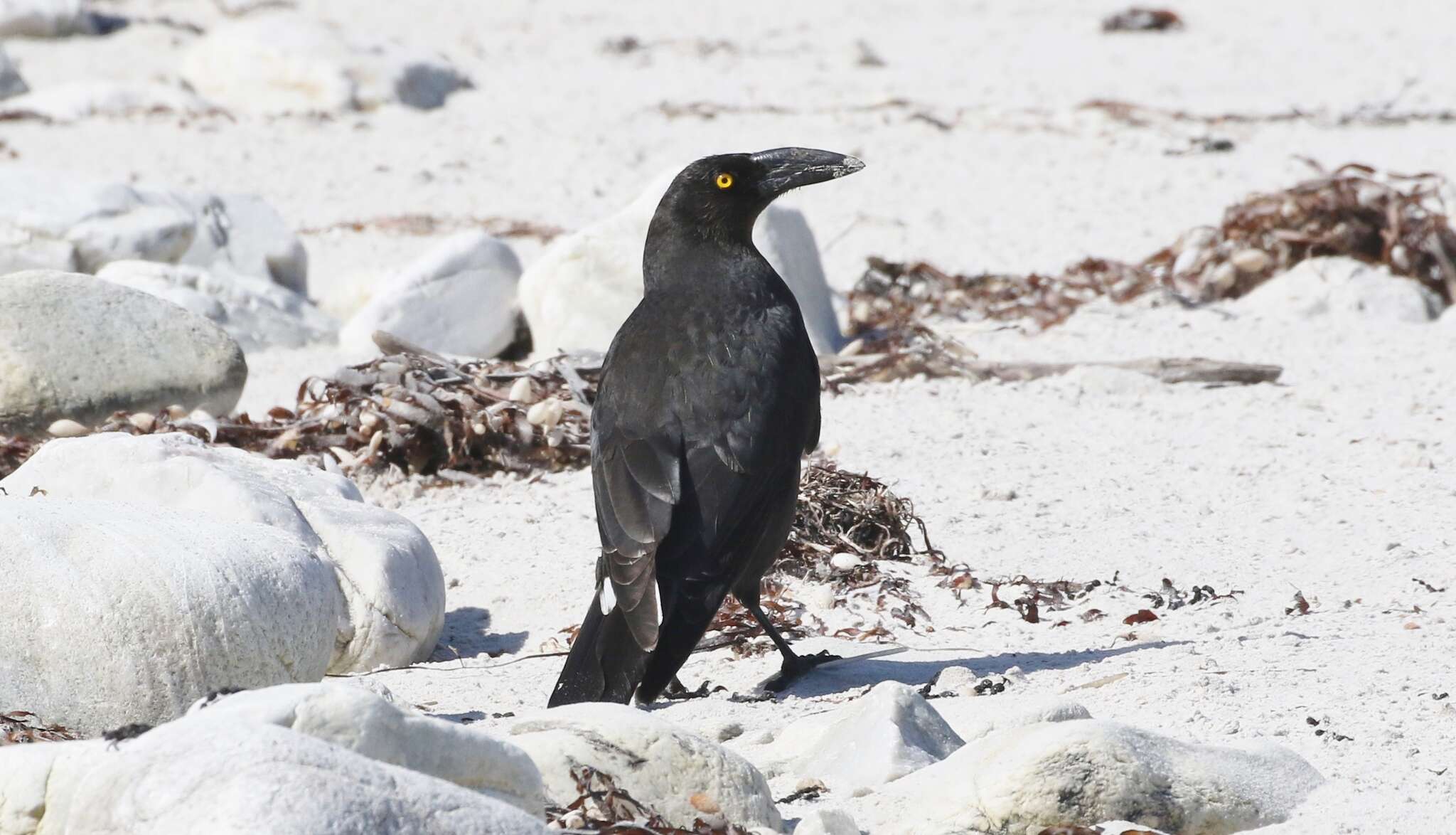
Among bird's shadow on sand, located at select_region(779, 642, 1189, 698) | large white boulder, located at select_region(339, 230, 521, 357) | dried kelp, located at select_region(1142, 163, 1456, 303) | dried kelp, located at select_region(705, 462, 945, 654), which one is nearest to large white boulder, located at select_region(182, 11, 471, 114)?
large white boulder, located at select_region(339, 230, 521, 357)

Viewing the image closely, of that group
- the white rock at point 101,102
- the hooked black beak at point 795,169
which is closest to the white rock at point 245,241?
the white rock at point 101,102

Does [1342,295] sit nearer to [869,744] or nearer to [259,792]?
[869,744]

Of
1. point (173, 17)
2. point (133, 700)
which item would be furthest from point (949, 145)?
point (173, 17)

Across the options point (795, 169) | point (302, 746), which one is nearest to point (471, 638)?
point (795, 169)

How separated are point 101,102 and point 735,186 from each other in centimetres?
1009

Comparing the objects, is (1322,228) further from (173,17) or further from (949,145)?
(173,17)

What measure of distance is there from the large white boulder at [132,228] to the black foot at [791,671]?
5166 millimetres

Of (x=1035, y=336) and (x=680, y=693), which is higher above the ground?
(x=680, y=693)

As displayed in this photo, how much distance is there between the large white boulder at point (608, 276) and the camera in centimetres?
777

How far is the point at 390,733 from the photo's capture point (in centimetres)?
277

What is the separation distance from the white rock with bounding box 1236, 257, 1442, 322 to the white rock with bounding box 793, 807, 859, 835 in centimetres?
611

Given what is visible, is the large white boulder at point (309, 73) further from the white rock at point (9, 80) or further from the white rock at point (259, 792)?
the white rock at point (259, 792)

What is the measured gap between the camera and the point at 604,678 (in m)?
4.09

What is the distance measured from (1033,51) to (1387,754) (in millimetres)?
13805
